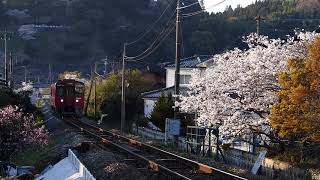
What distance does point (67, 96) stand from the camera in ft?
128

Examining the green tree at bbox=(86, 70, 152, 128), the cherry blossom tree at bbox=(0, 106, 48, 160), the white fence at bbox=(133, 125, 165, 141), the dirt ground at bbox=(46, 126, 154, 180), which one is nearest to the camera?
the dirt ground at bbox=(46, 126, 154, 180)

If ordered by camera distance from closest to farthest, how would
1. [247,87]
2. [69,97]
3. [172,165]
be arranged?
→ [172,165] → [247,87] → [69,97]

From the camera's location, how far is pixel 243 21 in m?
60.0

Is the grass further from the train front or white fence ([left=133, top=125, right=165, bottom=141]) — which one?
the train front

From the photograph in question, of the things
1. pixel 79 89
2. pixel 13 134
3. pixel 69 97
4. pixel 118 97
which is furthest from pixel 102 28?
pixel 13 134

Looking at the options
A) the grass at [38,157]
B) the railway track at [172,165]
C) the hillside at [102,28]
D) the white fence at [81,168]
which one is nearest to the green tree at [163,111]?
the grass at [38,157]

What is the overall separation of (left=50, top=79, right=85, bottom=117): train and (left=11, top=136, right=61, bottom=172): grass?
10539 millimetres

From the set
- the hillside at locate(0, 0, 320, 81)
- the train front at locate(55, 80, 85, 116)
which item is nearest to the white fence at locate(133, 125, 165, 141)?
the train front at locate(55, 80, 85, 116)

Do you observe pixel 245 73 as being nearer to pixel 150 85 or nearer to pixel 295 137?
pixel 295 137

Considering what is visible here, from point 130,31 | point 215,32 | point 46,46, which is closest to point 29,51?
point 46,46

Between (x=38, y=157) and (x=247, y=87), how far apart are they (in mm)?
9700

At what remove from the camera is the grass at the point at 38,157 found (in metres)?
19.6

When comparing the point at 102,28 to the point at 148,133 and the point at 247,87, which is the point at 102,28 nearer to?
the point at 148,133

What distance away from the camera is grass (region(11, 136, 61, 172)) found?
19636 mm
